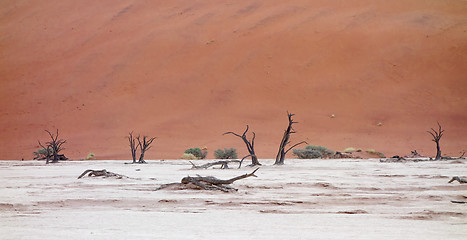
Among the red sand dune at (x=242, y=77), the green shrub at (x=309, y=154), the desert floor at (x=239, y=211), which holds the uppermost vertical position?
the red sand dune at (x=242, y=77)

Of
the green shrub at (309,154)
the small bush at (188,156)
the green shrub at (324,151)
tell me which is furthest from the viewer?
the small bush at (188,156)

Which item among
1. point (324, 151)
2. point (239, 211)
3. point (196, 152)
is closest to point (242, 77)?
Result: point (196, 152)

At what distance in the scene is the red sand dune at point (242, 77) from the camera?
34906 millimetres

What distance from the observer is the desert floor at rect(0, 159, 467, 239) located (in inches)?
214

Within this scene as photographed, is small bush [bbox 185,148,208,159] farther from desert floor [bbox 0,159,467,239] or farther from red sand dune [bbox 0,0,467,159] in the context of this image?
desert floor [bbox 0,159,467,239]

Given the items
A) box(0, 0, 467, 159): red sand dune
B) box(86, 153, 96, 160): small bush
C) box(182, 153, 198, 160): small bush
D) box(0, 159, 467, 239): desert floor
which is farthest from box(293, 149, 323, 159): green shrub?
box(0, 159, 467, 239): desert floor

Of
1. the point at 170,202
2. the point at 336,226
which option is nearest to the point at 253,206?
the point at 170,202

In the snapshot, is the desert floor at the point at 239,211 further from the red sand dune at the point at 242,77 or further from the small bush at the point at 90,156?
the red sand dune at the point at 242,77

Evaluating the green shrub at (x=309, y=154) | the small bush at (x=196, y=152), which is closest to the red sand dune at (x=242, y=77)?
the small bush at (x=196, y=152)

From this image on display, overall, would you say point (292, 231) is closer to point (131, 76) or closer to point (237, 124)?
point (237, 124)

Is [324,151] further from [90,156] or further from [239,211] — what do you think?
[239,211]

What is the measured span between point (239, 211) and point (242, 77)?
109ft

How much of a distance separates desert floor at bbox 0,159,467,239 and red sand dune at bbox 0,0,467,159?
2093cm

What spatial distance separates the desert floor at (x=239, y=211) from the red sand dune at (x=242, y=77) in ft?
68.7
